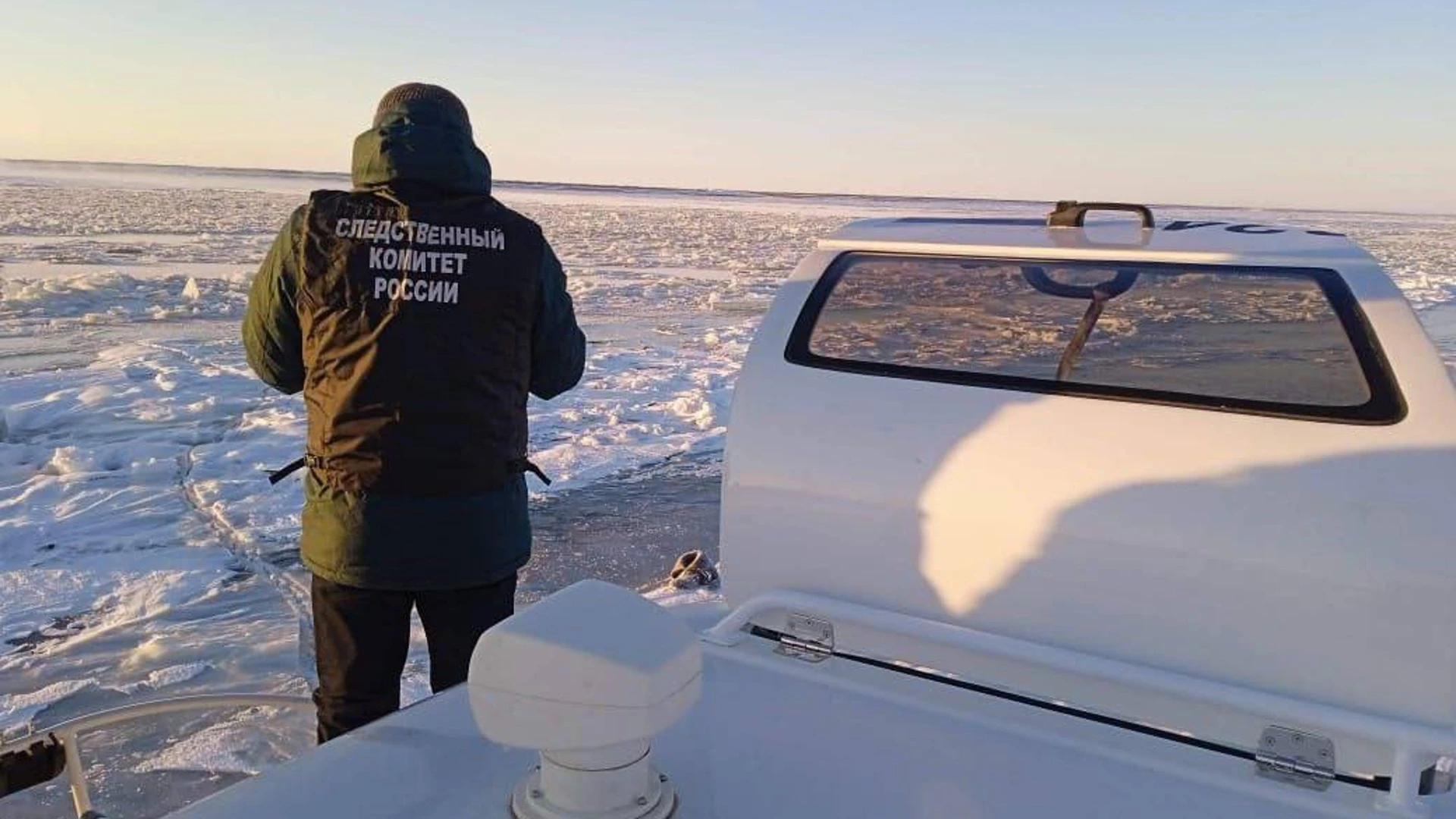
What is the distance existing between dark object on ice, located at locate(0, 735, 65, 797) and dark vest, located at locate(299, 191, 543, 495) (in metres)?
0.73

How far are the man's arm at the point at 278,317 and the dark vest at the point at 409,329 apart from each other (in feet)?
0.16

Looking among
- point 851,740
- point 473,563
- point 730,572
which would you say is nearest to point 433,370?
point 473,563

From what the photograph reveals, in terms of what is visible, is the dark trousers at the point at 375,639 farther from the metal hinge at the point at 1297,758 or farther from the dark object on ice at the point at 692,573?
the dark object on ice at the point at 692,573

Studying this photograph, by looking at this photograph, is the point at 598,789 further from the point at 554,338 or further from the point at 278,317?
the point at 278,317

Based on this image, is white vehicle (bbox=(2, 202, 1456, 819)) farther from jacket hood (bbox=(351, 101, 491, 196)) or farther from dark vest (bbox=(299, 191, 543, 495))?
jacket hood (bbox=(351, 101, 491, 196))

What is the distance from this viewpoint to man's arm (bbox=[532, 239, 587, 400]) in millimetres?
2547

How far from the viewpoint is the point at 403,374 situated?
2.36 meters

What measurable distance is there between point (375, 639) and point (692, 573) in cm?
257

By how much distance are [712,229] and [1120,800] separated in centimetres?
3397

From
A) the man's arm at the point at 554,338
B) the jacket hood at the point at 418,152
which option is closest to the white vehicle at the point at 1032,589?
the man's arm at the point at 554,338

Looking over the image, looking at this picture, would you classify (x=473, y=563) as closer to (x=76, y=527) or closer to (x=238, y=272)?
(x=76, y=527)

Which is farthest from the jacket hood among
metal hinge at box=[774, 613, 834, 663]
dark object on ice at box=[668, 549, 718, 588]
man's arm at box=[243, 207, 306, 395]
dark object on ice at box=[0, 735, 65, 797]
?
dark object on ice at box=[668, 549, 718, 588]

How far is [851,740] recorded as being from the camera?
188 centimetres

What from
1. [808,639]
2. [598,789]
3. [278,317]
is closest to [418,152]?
[278,317]
